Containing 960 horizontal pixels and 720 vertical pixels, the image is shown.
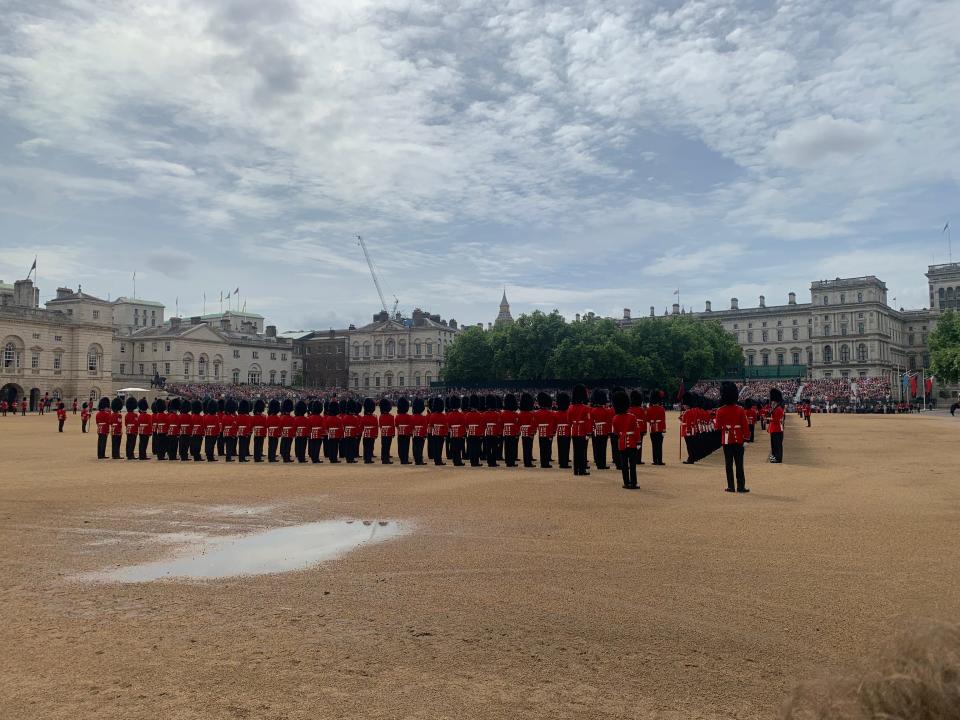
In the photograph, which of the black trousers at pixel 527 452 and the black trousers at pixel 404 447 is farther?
the black trousers at pixel 404 447

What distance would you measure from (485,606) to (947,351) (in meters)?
65.1

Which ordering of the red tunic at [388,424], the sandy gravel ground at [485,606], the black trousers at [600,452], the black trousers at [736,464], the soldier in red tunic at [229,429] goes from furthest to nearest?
the soldier in red tunic at [229,429]
the red tunic at [388,424]
the black trousers at [600,452]
the black trousers at [736,464]
the sandy gravel ground at [485,606]

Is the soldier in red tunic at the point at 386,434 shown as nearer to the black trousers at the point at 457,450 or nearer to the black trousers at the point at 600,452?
the black trousers at the point at 457,450

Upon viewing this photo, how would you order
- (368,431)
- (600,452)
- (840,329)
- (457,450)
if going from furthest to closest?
(840,329), (368,431), (457,450), (600,452)

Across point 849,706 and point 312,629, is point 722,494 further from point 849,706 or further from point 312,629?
point 849,706

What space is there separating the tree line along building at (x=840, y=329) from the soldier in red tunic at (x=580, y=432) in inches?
3817

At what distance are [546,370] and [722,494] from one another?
67610 mm

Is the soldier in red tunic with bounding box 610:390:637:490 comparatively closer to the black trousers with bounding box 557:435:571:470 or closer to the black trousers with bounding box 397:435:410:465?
the black trousers with bounding box 557:435:571:470

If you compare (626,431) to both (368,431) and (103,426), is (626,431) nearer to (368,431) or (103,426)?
(368,431)

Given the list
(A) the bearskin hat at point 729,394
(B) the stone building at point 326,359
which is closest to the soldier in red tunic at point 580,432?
(A) the bearskin hat at point 729,394

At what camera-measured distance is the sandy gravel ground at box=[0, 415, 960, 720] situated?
180 inches

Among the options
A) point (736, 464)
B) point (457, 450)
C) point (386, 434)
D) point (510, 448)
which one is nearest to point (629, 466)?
point (736, 464)

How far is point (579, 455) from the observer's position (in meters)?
15.6

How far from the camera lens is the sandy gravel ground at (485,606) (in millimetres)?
4570
